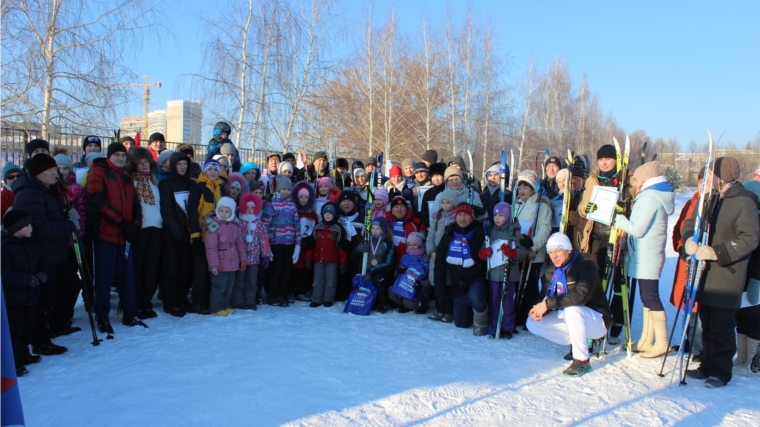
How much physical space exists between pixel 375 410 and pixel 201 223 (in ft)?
11.3

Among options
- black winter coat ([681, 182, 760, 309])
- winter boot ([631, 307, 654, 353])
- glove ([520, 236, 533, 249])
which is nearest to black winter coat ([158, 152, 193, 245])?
glove ([520, 236, 533, 249])

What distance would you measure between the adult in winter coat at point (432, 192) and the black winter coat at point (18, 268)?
14.2ft

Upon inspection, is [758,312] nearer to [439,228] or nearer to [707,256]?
[707,256]

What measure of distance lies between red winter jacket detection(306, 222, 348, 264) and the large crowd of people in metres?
0.02

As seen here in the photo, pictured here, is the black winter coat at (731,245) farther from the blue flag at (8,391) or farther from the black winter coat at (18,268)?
the black winter coat at (18,268)

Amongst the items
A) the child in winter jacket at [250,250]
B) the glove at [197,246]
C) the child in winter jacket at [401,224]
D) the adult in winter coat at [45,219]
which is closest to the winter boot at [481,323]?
the child in winter jacket at [401,224]

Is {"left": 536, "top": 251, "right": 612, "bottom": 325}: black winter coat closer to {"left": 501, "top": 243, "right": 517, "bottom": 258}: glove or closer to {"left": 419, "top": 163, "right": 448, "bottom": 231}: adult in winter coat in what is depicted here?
{"left": 501, "top": 243, "right": 517, "bottom": 258}: glove

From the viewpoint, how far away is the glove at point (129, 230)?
520 cm

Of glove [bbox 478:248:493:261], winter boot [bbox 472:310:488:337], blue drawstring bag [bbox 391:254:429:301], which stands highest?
glove [bbox 478:248:493:261]

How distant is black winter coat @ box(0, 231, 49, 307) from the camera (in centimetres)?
399

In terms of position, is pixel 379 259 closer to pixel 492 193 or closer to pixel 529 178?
pixel 492 193

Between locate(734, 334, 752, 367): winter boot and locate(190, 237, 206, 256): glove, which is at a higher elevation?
locate(190, 237, 206, 256): glove

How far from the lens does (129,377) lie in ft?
13.1

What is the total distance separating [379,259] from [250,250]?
1.63 meters
